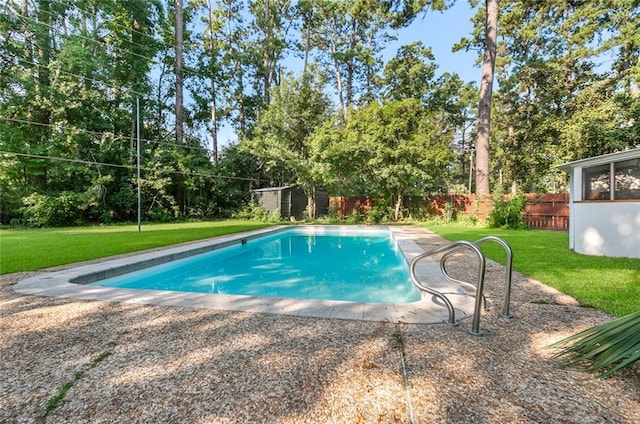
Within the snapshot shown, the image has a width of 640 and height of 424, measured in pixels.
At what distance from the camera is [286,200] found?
675 inches

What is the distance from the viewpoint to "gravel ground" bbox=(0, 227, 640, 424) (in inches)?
59.1

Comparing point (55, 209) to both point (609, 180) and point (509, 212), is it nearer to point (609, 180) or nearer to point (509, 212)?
point (609, 180)

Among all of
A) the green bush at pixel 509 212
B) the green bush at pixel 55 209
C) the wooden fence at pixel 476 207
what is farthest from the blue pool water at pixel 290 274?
the green bush at pixel 55 209

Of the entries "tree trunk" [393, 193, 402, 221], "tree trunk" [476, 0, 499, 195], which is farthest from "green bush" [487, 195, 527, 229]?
"tree trunk" [393, 193, 402, 221]

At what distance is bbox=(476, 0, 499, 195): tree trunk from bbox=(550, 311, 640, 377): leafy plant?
43.6 ft

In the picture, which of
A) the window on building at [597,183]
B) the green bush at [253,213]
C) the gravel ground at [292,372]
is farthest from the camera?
the green bush at [253,213]

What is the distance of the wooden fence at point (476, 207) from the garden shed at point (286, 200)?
1.41 meters

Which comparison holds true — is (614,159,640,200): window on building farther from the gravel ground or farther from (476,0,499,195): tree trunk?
(476,0,499,195): tree trunk

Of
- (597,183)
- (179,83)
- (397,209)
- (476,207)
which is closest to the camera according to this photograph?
(597,183)

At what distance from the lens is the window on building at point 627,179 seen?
5359 mm

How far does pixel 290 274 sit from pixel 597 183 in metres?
6.59

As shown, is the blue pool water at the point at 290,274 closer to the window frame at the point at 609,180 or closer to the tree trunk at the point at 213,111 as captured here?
the window frame at the point at 609,180

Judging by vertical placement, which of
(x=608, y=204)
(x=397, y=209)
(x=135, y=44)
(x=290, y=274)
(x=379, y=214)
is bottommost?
(x=290, y=274)

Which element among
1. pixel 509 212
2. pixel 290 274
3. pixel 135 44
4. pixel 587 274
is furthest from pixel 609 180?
pixel 135 44
